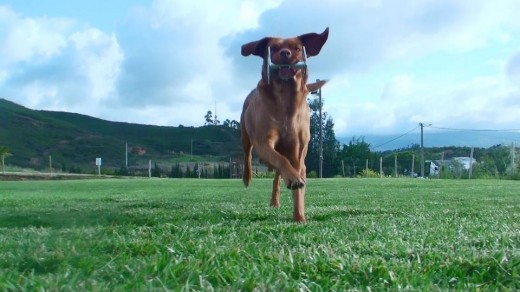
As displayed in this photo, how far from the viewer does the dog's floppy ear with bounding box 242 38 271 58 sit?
590 cm

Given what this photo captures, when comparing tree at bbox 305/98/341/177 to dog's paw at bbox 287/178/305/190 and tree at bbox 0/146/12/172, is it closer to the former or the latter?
tree at bbox 0/146/12/172

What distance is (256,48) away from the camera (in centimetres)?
595

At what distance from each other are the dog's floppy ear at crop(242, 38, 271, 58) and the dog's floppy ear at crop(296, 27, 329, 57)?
34cm

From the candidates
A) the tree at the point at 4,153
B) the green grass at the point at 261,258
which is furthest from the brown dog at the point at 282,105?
the tree at the point at 4,153

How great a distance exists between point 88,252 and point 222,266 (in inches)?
22.1

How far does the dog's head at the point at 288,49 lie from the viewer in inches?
216

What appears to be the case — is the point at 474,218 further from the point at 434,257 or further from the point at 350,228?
the point at 434,257

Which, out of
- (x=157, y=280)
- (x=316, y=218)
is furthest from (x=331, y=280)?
(x=316, y=218)

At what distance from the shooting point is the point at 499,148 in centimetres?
5488

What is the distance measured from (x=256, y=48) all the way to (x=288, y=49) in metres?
0.47

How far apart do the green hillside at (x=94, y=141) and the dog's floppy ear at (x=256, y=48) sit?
1469 inches

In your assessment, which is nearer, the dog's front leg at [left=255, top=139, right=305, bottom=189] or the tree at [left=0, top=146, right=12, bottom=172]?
the dog's front leg at [left=255, top=139, right=305, bottom=189]

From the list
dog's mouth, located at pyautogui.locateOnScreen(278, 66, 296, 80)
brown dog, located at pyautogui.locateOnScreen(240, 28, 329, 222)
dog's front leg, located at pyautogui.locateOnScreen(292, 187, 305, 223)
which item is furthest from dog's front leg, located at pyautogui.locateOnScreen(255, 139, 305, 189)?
dog's mouth, located at pyautogui.locateOnScreen(278, 66, 296, 80)

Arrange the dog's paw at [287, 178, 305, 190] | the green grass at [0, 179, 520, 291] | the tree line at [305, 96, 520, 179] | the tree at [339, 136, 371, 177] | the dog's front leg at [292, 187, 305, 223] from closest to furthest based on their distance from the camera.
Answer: the green grass at [0, 179, 520, 291]
the dog's paw at [287, 178, 305, 190]
the dog's front leg at [292, 187, 305, 223]
the tree line at [305, 96, 520, 179]
the tree at [339, 136, 371, 177]
